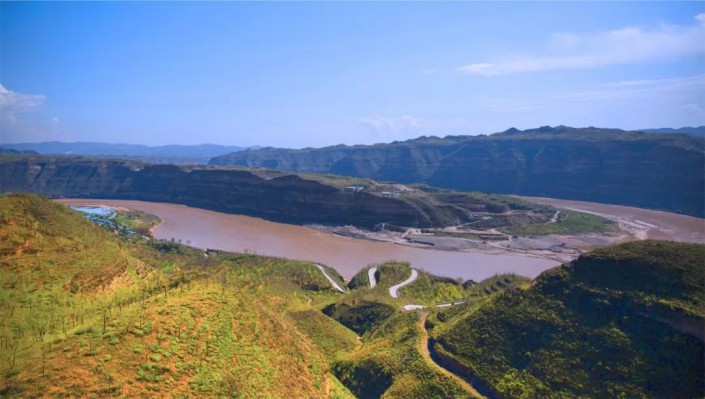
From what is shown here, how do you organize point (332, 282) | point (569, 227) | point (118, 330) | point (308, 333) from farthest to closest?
point (569, 227) < point (332, 282) < point (308, 333) < point (118, 330)

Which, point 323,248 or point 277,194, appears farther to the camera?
point 277,194

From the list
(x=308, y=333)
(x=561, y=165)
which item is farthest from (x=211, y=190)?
(x=561, y=165)

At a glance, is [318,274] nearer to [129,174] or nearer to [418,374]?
[418,374]

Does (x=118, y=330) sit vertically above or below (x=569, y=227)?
above

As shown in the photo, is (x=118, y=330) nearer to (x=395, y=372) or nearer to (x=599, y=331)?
(x=395, y=372)

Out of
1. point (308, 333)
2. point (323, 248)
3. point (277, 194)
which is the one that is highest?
point (277, 194)

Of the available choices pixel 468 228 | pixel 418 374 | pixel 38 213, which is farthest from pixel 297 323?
pixel 468 228

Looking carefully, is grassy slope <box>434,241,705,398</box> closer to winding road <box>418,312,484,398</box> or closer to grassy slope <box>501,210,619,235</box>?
winding road <box>418,312,484,398</box>
